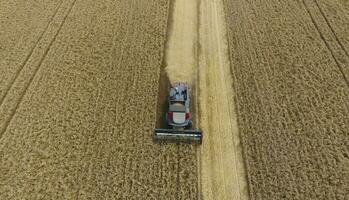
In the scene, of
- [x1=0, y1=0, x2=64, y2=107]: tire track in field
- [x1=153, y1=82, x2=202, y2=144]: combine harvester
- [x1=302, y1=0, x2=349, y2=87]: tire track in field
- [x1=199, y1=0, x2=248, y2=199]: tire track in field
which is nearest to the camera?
[x1=199, y1=0, x2=248, y2=199]: tire track in field

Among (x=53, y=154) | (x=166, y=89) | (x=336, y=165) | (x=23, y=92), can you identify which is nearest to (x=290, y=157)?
(x=336, y=165)

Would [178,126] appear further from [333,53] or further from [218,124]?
[333,53]

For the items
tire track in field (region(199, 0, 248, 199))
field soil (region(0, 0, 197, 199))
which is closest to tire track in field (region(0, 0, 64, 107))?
field soil (region(0, 0, 197, 199))

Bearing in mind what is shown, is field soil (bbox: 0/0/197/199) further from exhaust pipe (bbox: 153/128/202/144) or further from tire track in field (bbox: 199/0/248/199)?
tire track in field (bbox: 199/0/248/199)

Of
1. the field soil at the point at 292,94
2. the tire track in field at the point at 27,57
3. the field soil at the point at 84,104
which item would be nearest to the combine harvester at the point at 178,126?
the field soil at the point at 84,104

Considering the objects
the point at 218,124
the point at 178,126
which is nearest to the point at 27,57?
the point at 178,126

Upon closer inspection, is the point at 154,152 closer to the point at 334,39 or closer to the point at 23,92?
the point at 23,92

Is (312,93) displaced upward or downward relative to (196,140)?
upward
